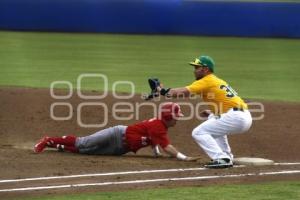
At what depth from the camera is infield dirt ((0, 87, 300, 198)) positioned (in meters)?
9.55

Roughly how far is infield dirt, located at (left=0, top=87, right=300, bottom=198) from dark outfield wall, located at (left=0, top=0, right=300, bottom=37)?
38.0 feet

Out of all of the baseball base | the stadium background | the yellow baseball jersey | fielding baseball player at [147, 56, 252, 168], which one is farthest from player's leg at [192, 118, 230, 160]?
the baseball base

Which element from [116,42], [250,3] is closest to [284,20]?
[250,3]

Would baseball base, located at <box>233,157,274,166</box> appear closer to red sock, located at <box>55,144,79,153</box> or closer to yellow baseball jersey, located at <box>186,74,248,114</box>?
yellow baseball jersey, located at <box>186,74,248,114</box>

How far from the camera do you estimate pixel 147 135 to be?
34.1ft

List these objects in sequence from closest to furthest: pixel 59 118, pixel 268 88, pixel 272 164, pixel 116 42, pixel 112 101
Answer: pixel 272 164, pixel 59 118, pixel 112 101, pixel 268 88, pixel 116 42

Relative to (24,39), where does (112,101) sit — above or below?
below

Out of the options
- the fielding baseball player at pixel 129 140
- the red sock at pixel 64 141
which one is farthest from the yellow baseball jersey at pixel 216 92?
the red sock at pixel 64 141

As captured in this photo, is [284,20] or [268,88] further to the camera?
[284,20]

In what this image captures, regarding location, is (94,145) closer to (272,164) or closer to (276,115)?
(272,164)

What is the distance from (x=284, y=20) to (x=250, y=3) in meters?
1.29

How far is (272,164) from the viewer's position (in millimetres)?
10266

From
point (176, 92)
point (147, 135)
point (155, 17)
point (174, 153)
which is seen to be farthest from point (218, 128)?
point (155, 17)

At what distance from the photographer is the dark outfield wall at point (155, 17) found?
85.6 ft
